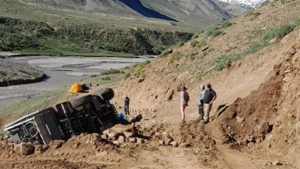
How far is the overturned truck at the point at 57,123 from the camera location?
11.9 m

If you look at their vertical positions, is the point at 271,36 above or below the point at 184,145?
above

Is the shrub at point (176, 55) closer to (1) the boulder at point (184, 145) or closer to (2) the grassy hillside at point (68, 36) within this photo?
(1) the boulder at point (184, 145)

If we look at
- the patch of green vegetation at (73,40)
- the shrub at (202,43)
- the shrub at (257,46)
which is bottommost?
the shrub at (257,46)

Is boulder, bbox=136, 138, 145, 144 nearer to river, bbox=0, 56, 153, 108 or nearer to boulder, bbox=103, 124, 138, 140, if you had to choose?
boulder, bbox=103, 124, 138, 140

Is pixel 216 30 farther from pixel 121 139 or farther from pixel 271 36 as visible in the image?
pixel 121 139

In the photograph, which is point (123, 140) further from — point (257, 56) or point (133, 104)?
point (133, 104)

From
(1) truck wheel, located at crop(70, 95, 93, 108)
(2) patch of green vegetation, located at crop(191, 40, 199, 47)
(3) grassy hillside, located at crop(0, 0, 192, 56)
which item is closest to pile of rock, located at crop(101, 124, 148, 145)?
(1) truck wheel, located at crop(70, 95, 93, 108)

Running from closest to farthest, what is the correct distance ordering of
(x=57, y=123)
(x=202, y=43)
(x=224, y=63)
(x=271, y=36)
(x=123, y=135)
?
(x=123, y=135) → (x=57, y=123) → (x=271, y=36) → (x=224, y=63) → (x=202, y=43)

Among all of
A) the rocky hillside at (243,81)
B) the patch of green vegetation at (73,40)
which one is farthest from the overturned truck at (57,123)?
the patch of green vegetation at (73,40)

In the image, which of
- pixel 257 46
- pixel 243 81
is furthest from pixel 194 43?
pixel 243 81

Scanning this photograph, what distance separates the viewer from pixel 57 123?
39.9 ft

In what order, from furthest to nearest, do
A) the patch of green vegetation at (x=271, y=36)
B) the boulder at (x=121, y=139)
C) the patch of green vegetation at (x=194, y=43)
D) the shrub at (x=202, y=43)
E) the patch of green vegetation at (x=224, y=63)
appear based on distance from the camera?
the patch of green vegetation at (x=194, y=43)
the shrub at (x=202, y=43)
the patch of green vegetation at (x=224, y=63)
the patch of green vegetation at (x=271, y=36)
the boulder at (x=121, y=139)

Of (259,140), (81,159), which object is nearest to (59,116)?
(81,159)

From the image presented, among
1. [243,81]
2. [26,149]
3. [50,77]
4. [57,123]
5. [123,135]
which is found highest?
[243,81]
